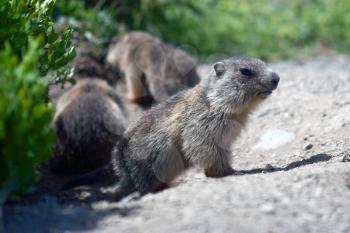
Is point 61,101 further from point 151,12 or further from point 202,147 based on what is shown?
point 151,12

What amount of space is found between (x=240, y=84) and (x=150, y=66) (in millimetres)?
3652

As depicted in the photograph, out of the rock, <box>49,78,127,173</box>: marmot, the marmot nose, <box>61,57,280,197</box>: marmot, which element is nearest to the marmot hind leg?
<box>49,78,127,173</box>: marmot

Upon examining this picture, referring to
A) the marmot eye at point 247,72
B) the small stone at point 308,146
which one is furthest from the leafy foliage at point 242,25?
the marmot eye at point 247,72

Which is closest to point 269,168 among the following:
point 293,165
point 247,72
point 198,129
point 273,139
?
point 293,165

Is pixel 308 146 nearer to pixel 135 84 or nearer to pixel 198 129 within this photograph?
pixel 198 129

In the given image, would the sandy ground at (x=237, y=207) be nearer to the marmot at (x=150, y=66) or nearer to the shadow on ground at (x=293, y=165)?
the shadow on ground at (x=293, y=165)

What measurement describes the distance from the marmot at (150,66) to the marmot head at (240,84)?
2.90 m

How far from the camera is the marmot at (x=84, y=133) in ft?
25.0

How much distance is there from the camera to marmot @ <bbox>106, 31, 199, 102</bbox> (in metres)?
9.52

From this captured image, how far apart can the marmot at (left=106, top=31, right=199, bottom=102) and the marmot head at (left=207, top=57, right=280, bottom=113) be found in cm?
290

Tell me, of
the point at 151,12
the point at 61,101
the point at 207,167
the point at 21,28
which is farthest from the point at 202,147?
the point at 151,12

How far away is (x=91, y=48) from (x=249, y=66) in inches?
205

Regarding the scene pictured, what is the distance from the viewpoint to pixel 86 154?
7.70 meters

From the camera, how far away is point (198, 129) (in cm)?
633
